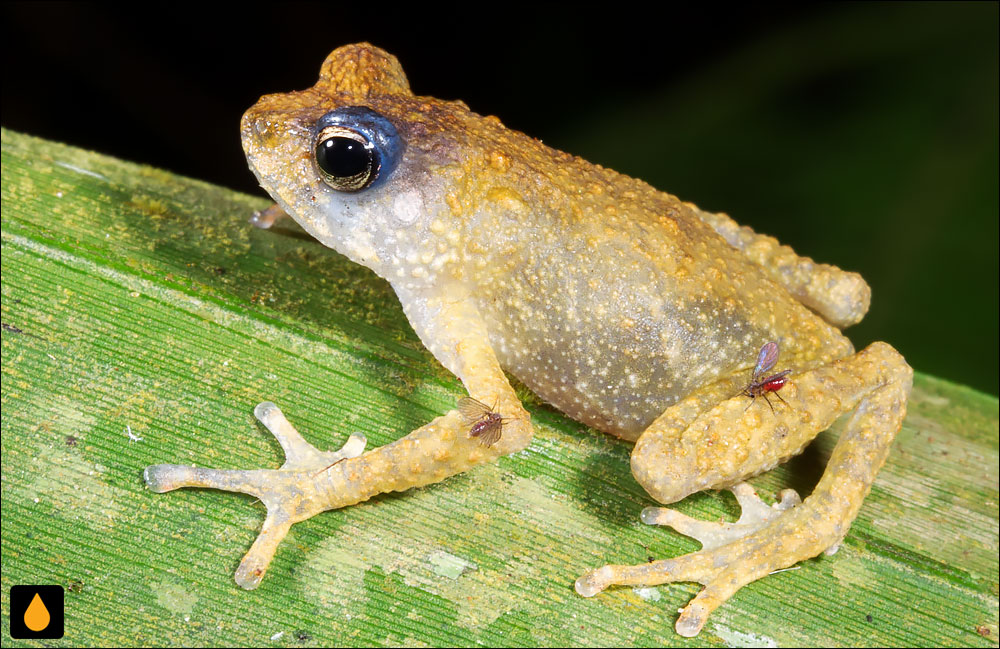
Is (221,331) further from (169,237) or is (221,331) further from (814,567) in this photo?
(814,567)

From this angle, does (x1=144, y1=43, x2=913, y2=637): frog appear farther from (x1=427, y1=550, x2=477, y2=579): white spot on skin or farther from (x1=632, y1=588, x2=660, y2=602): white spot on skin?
(x1=427, y1=550, x2=477, y2=579): white spot on skin

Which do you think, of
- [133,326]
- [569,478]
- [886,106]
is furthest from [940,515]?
[133,326]

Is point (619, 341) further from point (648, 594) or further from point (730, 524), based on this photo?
point (648, 594)

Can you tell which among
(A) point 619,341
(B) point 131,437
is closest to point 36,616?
(B) point 131,437

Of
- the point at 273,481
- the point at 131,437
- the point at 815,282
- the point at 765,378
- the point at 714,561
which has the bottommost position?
the point at 714,561

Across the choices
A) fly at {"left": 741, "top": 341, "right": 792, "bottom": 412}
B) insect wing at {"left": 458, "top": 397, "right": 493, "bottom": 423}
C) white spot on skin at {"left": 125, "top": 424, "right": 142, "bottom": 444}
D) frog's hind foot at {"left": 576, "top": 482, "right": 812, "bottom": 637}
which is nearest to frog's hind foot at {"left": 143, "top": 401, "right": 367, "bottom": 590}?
white spot on skin at {"left": 125, "top": 424, "right": 142, "bottom": 444}

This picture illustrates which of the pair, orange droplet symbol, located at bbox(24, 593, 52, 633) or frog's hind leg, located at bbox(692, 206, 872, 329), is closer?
orange droplet symbol, located at bbox(24, 593, 52, 633)
